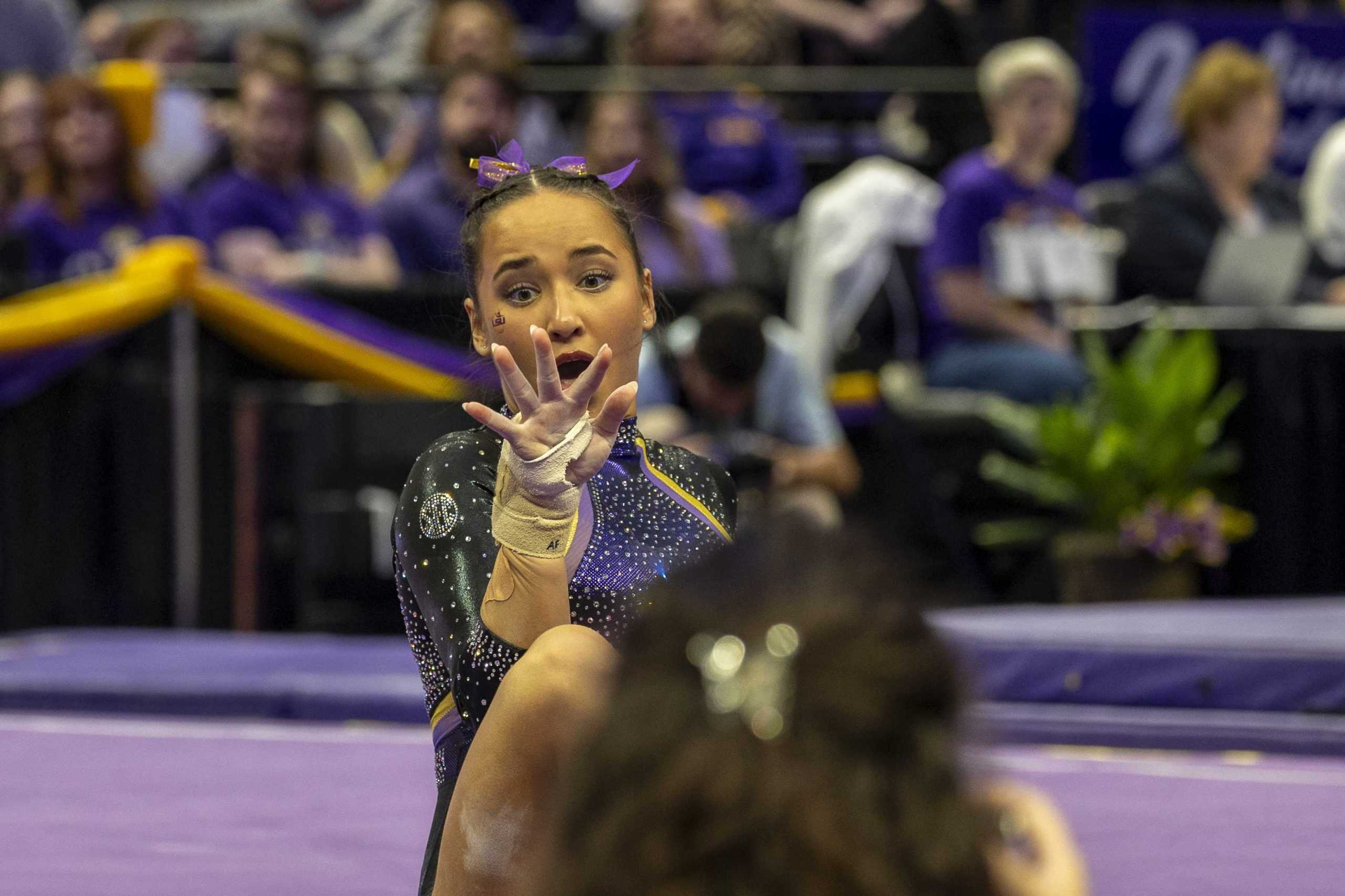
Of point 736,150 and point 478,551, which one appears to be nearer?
point 478,551

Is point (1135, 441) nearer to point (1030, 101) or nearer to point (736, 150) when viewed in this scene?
point (1030, 101)

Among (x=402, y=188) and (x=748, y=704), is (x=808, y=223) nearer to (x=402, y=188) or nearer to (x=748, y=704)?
(x=402, y=188)

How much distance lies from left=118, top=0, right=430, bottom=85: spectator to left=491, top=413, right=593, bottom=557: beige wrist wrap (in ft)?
20.0

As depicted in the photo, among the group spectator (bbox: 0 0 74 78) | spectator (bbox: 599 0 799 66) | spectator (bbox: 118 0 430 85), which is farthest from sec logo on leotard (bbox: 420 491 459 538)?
spectator (bbox: 118 0 430 85)

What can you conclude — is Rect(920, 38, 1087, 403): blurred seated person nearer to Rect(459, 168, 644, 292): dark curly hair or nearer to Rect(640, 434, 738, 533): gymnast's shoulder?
Rect(640, 434, 738, 533): gymnast's shoulder

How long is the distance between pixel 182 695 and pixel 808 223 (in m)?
2.76

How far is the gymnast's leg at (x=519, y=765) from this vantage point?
164cm

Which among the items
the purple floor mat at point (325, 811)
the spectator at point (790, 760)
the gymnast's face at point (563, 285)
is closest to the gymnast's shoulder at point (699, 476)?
the gymnast's face at point (563, 285)

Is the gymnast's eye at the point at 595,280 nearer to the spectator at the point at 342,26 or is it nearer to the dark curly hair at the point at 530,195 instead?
the dark curly hair at the point at 530,195

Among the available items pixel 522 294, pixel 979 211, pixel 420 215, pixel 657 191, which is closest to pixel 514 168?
pixel 522 294

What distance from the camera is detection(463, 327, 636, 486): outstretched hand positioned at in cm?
169

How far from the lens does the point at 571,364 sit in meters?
2.06

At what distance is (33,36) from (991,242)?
3.59 m

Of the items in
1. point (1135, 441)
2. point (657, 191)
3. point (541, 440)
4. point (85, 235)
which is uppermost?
point (657, 191)
